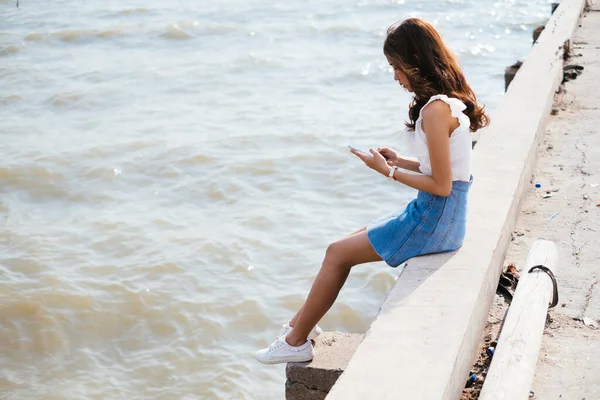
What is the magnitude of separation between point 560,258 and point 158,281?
3351mm

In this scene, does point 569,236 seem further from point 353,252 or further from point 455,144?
point 353,252

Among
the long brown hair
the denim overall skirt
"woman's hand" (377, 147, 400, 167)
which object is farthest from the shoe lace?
the long brown hair

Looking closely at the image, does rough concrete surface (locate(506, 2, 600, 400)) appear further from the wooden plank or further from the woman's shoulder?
the woman's shoulder

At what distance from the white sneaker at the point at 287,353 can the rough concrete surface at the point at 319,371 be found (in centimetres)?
3

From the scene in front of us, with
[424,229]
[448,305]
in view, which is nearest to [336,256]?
[424,229]

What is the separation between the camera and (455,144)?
12.6 feet

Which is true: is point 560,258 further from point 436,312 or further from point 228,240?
point 228,240

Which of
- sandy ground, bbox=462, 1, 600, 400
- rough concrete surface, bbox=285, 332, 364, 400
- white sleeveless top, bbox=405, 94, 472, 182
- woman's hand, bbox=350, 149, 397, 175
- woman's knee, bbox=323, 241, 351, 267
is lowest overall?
rough concrete surface, bbox=285, 332, 364, 400

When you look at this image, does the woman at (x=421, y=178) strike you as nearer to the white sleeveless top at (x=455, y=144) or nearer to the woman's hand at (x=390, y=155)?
the white sleeveless top at (x=455, y=144)

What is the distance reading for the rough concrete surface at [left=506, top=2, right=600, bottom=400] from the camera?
3.53m

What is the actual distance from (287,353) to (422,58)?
1449 mm

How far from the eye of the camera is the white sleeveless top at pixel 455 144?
3.77 meters

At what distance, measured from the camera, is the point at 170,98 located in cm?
1130

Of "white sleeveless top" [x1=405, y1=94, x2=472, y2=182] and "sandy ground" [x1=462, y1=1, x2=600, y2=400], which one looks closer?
"sandy ground" [x1=462, y1=1, x2=600, y2=400]
